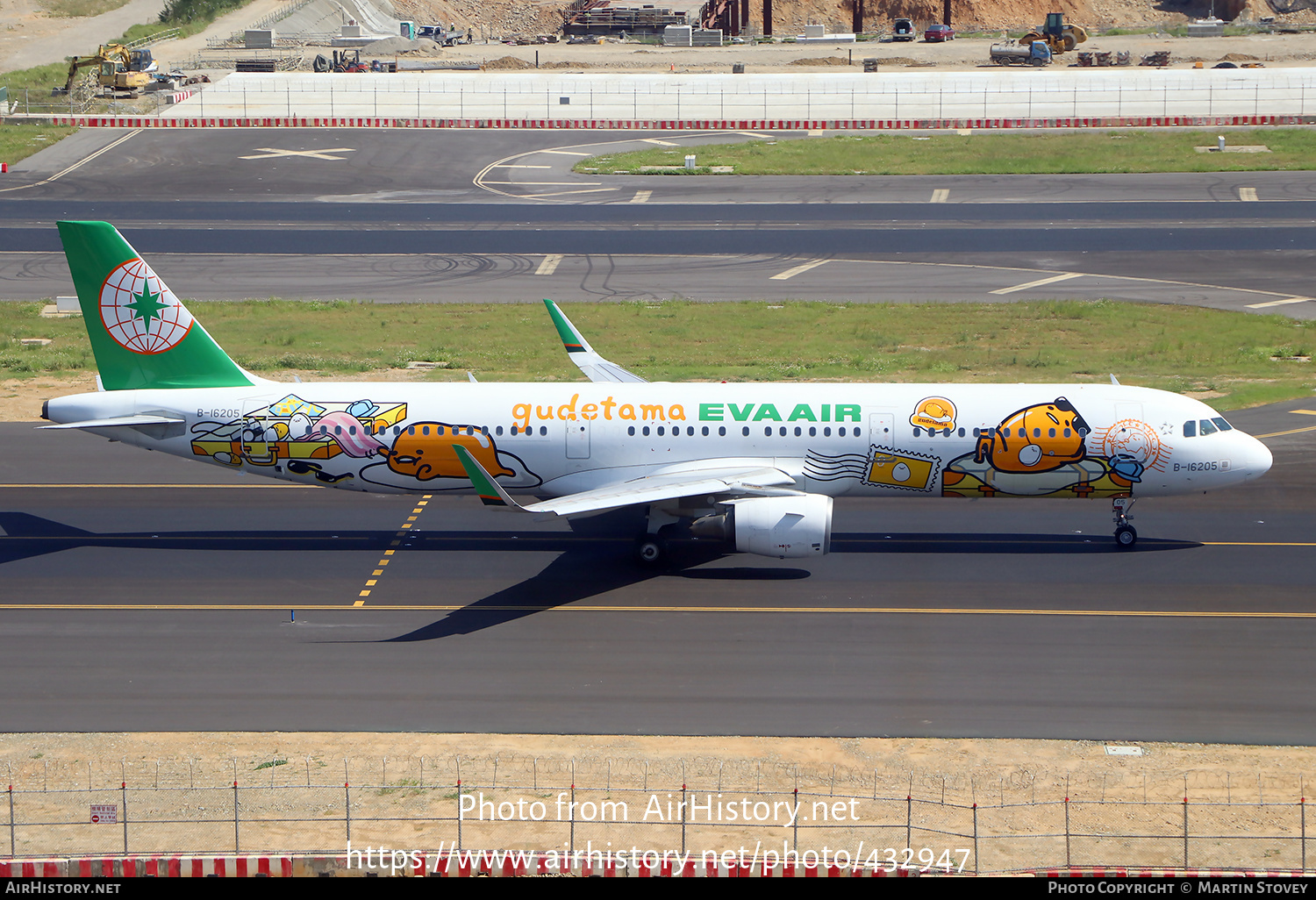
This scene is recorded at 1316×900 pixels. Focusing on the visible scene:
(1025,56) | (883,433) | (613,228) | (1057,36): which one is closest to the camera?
(883,433)

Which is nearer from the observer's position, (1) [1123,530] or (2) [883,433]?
(2) [883,433]

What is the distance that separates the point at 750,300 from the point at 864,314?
614 cm

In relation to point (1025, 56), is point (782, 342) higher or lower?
lower

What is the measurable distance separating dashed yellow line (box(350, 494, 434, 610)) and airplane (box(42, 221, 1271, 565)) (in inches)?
73.4

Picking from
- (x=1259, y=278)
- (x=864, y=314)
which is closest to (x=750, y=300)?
(x=864, y=314)

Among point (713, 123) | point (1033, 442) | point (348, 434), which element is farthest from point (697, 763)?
point (713, 123)

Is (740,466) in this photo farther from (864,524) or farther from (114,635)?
(114,635)

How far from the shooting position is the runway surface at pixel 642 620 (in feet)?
93.1

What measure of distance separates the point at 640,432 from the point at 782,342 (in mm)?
24152

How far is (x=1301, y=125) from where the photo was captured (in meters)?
110

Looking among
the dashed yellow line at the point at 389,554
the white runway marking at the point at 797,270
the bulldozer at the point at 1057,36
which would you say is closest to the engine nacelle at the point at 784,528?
the dashed yellow line at the point at 389,554

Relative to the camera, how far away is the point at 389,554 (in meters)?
38.0

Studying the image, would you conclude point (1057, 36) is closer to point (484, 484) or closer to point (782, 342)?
point (782, 342)

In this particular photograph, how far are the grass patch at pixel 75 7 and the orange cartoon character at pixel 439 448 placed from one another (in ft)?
503
